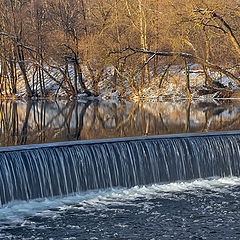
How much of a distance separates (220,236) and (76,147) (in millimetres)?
4302

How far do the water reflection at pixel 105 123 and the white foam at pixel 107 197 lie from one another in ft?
9.97

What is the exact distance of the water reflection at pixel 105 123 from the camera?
13.0 m

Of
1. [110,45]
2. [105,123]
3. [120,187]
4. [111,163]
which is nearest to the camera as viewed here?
[120,187]

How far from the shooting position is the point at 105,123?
1588cm

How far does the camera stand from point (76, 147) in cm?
1003

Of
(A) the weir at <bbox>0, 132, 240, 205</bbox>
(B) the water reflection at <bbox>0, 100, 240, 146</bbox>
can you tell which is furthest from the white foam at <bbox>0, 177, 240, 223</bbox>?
(B) the water reflection at <bbox>0, 100, 240, 146</bbox>

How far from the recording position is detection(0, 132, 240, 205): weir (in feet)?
29.7

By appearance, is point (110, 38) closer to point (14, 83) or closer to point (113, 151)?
point (14, 83)

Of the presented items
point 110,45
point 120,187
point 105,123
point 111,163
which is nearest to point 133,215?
point 120,187

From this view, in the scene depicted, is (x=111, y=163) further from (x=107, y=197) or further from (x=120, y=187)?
(x=107, y=197)

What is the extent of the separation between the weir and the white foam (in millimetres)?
220

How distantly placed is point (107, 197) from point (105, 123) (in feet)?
22.7

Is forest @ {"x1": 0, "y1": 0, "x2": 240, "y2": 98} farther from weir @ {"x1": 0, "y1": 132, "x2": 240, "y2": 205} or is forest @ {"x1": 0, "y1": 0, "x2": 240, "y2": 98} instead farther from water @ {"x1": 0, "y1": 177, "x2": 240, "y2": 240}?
water @ {"x1": 0, "y1": 177, "x2": 240, "y2": 240}

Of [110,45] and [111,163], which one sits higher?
[110,45]
